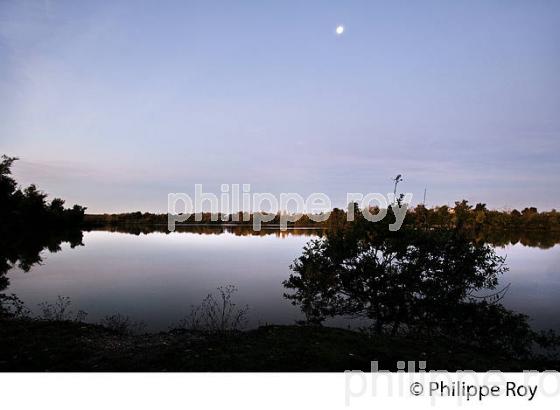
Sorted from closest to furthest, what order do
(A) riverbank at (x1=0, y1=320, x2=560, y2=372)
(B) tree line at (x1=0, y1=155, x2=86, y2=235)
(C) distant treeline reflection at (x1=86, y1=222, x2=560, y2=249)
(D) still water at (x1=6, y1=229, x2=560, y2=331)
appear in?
(A) riverbank at (x1=0, y1=320, x2=560, y2=372) → (D) still water at (x1=6, y1=229, x2=560, y2=331) → (B) tree line at (x1=0, y1=155, x2=86, y2=235) → (C) distant treeline reflection at (x1=86, y1=222, x2=560, y2=249)

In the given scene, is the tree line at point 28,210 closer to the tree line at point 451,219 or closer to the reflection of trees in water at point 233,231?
the reflection of trees in water at point 233,231

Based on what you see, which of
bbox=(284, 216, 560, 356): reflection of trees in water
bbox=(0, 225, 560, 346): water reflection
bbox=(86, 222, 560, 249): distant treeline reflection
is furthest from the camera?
bbox=(86, 222, 560, 249): distant treeline reflection

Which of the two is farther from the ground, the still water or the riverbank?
the riverbank

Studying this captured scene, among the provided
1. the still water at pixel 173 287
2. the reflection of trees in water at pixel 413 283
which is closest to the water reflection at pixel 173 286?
the still water at pixel 173 287

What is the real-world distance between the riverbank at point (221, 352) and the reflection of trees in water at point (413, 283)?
1.83m

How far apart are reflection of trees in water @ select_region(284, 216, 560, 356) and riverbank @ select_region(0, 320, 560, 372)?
1830 millimetres

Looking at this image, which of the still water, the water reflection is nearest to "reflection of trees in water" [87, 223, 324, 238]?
the water reflection

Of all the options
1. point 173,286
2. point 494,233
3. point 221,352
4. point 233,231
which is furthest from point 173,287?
point 494,233

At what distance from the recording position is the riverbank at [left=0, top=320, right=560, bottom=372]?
536cm

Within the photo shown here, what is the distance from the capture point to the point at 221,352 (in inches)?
232

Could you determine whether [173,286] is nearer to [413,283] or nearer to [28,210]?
[413,283]

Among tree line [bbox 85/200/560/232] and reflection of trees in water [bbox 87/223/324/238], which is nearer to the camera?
tree line [bbox 85/200/560/232]

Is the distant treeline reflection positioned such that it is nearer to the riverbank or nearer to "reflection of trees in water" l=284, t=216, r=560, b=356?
"reflection of trees in water" l=284, t=216, r=560, b=356
